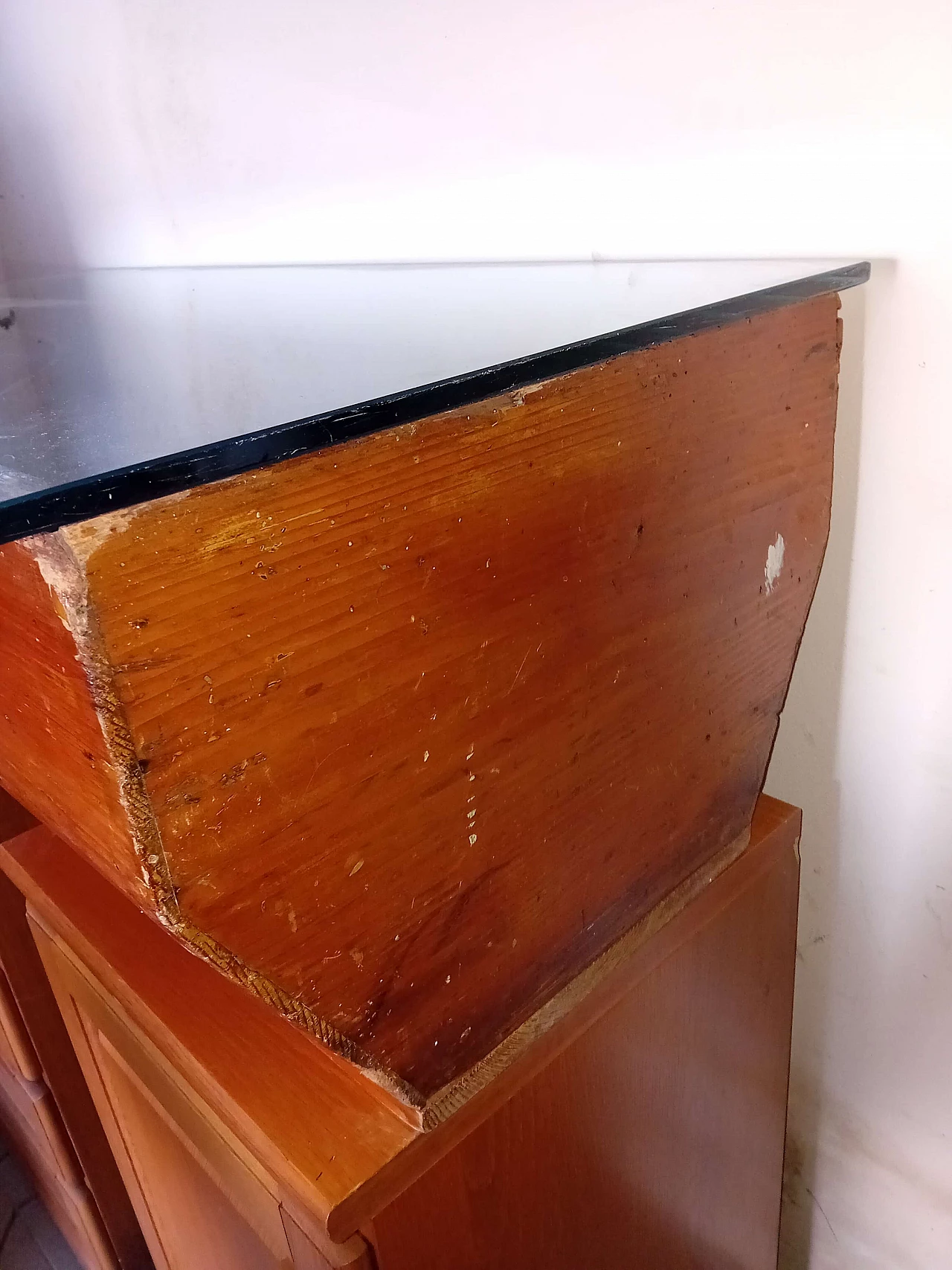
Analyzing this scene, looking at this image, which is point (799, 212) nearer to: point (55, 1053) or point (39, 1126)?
point (55, 1053)

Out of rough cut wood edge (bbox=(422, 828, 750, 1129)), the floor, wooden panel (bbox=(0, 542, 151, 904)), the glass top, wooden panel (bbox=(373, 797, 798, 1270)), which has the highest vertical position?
the glass top

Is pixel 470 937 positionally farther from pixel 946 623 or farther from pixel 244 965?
pixel 946 623

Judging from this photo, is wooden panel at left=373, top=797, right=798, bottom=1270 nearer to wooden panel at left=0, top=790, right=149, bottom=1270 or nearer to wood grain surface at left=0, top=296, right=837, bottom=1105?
wood grain surface at left=0, top=296, right=837, bottom=1105

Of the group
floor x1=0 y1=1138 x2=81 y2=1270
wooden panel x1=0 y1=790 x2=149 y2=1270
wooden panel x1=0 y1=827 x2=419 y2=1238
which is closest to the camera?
wooden panel x1=0 y1=827 x2=419 y2=1238

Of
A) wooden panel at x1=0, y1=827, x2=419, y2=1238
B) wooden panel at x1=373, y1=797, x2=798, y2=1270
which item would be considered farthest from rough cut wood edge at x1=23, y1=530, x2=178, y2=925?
wooden panel at x1=373, y1=797, x2=798, y2=1270

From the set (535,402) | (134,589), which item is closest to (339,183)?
(535,402)

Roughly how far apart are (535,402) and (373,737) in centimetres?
16

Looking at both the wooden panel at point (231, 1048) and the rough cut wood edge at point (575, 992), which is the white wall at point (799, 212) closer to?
the rough cut wood edge at point (575, 992)

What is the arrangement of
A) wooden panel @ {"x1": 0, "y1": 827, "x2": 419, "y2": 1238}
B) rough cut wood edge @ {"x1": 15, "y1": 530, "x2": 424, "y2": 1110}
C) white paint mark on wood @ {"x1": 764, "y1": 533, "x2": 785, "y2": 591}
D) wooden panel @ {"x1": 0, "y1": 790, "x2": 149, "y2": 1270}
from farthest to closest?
1. wooden panel @ {"x1": 0, "y1": 790, "x2": 149, "y2": 1270}
2. white paint mark on wood @ {"x1": 764, "y1": 533, "x2": 785, "y2": 591}
3. wooden panel @ {"x1": 0, "y1": 827, "x2": 419, "y2": 1238}
4. rough cut wood edge @ {"x1": 15, "y1": 530, "x2": 424, "y2": 1110}

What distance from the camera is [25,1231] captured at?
4.40ft

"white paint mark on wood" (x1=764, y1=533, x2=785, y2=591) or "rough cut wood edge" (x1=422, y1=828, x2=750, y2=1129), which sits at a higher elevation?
"white paint mark on wood" (x1=764, y1=533, x2=785, y2=591)

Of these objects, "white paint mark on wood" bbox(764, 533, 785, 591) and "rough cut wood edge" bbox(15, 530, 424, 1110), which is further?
"white paint mark on wood" bbox(764, 533, 785, 591)

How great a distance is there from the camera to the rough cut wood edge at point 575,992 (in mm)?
498

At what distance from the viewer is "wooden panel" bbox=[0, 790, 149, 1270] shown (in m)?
0.95
